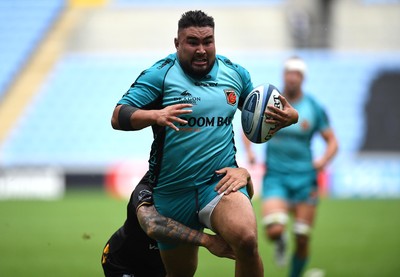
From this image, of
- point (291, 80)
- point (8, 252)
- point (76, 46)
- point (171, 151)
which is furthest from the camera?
point (76, 46)

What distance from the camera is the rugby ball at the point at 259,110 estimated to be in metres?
5.96

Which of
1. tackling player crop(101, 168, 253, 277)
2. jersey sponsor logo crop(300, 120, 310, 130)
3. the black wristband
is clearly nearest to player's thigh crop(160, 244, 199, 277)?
tackling player crop(101, 168, 253, 277)

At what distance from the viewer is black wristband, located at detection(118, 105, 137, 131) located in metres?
5.70

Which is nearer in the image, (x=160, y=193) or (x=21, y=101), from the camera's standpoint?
(x=160, y=193)

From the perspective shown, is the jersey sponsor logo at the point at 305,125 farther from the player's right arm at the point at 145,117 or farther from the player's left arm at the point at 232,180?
the player's right arm at the point at 145,117

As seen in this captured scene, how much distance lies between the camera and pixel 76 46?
90.0 ft

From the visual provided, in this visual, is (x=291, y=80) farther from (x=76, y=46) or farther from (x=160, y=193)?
(x=76, y=46)

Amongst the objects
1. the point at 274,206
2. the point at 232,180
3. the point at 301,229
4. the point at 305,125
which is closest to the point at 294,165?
the point at 305,125

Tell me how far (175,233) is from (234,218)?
0.57 metres

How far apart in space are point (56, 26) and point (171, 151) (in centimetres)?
2284

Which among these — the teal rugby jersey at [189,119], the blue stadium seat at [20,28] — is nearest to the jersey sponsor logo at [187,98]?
A: the teal rugby jersey at [189,119]

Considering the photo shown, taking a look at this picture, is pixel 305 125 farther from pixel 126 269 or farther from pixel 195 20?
pixel 195 20

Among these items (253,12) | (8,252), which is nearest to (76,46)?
(253,12)

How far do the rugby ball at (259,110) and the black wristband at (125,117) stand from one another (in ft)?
2.99
